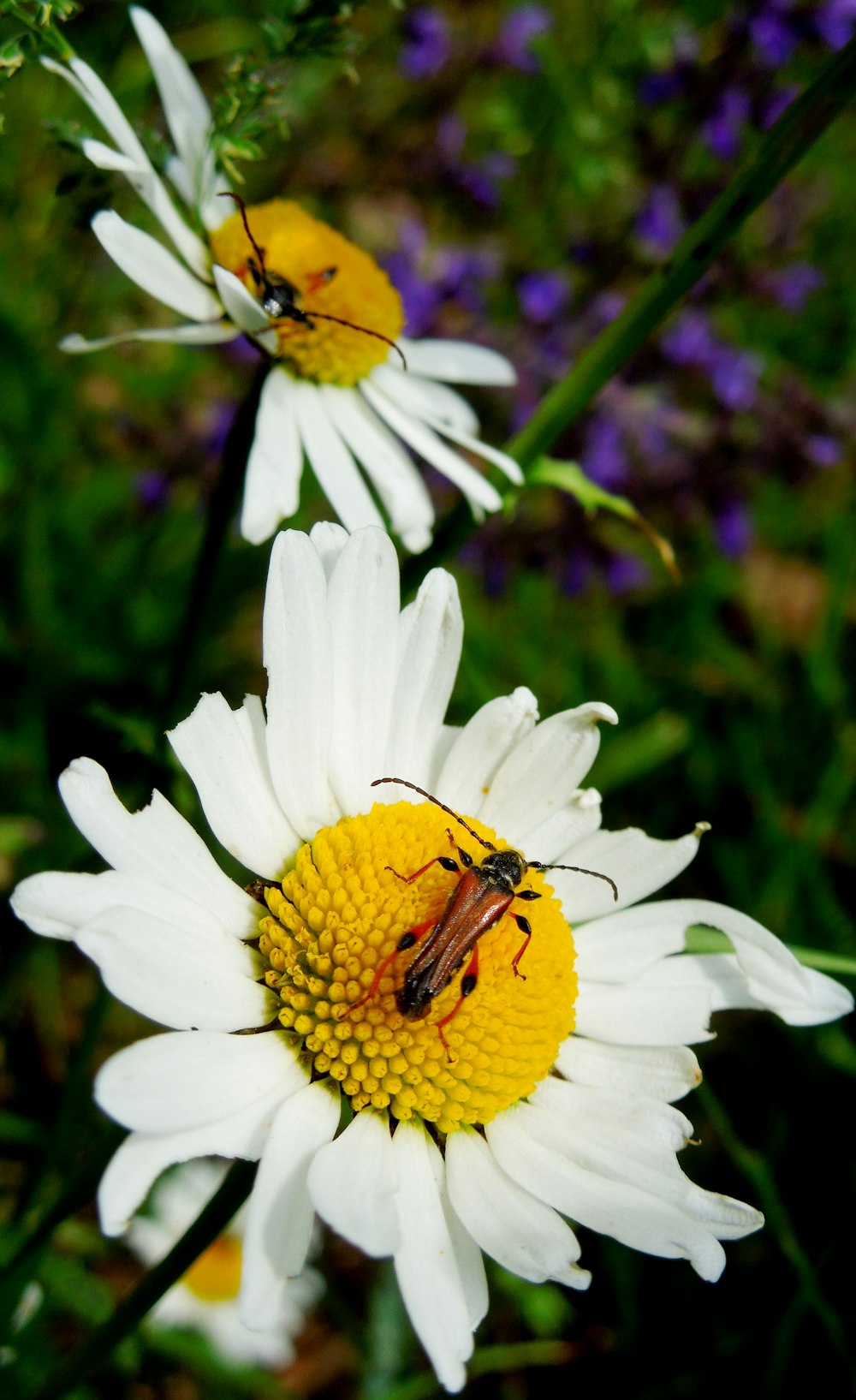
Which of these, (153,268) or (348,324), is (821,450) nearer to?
(348,324)

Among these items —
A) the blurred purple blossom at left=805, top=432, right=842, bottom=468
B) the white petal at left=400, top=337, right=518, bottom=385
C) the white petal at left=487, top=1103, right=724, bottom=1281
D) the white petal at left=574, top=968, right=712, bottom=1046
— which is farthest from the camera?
the blurred purple blossom at left=805, top=432, right=842, bottom=468

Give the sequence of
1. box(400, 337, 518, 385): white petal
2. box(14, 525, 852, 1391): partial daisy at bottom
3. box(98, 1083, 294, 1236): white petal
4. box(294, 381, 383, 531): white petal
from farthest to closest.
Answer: box(400, 337, 518, 385): white petal → box(294, 381, 383, 531): white petal → box(14, 525, 852, 1391): partial daisy at bottom → box(98, 1083, 294, 1236): white petal

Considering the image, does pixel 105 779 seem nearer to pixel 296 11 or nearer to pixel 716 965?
pixel 716 965

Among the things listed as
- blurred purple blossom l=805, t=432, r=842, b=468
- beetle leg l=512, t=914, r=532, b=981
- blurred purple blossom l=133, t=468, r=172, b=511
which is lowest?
blurred purple blossom l=133, t=468, r=172, b=511

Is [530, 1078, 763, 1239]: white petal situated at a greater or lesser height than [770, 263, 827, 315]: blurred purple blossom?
greater

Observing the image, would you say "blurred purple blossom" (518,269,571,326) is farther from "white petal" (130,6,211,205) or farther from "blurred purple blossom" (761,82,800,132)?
"white petal" (130,6,211,205)

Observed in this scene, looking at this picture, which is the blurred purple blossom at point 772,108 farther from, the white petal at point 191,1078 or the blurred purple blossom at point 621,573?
the white petal at point 191,1078

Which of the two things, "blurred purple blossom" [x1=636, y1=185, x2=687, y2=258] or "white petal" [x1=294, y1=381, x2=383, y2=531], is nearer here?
"white petal" [x1=294, y1=381, x2=383, y2=531]

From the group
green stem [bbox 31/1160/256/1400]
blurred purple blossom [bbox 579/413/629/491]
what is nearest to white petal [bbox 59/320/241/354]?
green stem [bbox 31/1160/256/1400]
